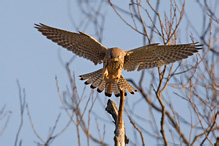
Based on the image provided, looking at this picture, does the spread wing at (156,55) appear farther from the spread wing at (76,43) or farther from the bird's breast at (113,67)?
the spread wing at (76,43)

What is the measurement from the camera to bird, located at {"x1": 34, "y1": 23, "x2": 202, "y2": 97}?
6.01 metres

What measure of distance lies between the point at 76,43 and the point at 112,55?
97cm

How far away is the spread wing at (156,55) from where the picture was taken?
609 cm

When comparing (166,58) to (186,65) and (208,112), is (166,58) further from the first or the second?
(208,112)

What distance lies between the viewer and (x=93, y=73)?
647 centimetres

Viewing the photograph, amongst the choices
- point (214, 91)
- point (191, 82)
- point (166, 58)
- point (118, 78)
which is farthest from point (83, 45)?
point (214, 91)

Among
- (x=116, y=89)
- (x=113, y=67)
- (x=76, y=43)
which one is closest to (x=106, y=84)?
(x=116, y=89)

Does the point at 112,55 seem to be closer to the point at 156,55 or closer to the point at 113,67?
the point at 113,67

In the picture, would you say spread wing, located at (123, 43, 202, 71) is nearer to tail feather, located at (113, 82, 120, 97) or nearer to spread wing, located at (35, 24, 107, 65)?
tail feather, located at (113, 82, 120, 97)

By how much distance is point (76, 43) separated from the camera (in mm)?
6551

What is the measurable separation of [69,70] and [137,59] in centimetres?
135

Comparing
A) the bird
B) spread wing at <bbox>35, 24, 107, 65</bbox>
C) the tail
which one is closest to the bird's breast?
the bird

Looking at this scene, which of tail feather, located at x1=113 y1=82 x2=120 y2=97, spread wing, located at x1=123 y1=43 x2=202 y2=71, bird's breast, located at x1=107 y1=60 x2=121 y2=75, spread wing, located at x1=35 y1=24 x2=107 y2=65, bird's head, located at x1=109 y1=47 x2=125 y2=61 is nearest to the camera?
bird's head, located at x1=109 y1=47 x2=125 y2=61

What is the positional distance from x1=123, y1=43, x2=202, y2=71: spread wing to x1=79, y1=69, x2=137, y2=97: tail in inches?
11.8
